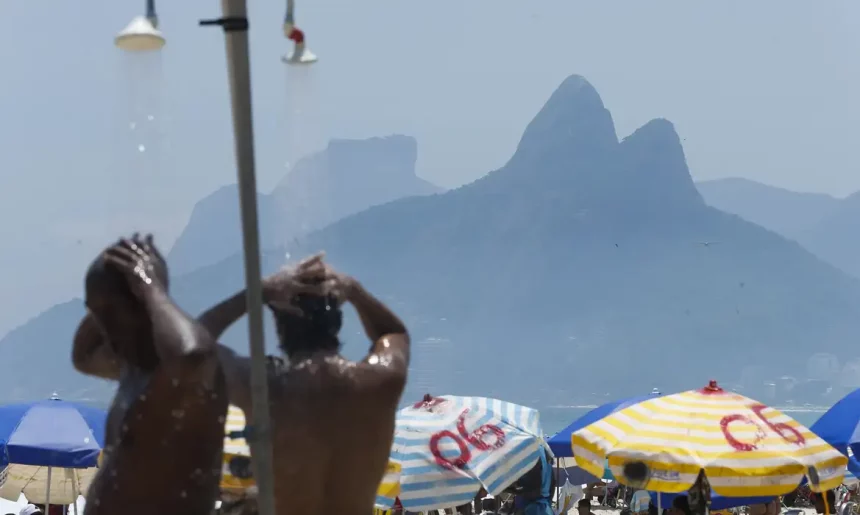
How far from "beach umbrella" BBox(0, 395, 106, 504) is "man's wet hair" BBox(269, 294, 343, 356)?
543 centimetres

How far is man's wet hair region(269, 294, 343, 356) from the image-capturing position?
3358mm

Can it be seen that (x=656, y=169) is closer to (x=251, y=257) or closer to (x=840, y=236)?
(x=840, y=236)

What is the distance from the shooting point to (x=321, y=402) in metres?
3.36

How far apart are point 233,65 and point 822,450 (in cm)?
482

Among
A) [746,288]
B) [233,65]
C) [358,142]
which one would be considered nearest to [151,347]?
[233,65]

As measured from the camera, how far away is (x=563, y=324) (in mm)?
106875

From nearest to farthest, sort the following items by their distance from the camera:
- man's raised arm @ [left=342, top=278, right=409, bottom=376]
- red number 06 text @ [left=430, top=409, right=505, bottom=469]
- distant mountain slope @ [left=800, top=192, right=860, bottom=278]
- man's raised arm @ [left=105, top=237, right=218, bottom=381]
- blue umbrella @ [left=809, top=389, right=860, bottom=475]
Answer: man's raised arm @ [left=105, top=237, right=218, bottom=381] < man's raised arm @ [left=342, top=278, right=409, bottom=376] < red number 06 text @ [left=430, top=409, right=505, bottom=469] < blue umbrella @ [left=809, top=389, right=860, bottom=475] < distant mountain slope @ [left=800, top=192, right=860, bottom=278]

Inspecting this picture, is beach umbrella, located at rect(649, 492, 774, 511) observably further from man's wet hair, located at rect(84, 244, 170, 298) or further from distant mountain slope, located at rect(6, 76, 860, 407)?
distant mountain slope, located at rect(6, 76, 860, 407)

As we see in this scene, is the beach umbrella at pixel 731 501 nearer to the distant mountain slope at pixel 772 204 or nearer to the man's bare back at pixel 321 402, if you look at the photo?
the man's bare back at pixel 321 402

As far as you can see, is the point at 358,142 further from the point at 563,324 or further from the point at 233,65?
the point at 233,65

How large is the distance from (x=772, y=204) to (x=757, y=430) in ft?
426

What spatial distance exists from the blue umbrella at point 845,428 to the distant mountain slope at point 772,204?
12258 centimetres

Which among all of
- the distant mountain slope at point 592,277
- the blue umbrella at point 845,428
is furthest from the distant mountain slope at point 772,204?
the blue umbrella at point 845,428

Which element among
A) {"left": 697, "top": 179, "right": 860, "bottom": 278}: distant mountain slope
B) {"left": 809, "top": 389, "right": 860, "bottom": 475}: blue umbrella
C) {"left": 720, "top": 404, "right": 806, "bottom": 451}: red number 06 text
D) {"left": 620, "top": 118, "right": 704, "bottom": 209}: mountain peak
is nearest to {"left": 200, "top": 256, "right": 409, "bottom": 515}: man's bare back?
{"left": 720, "top": 404, "right": 806, "bottom": 451}: red number 06 text
